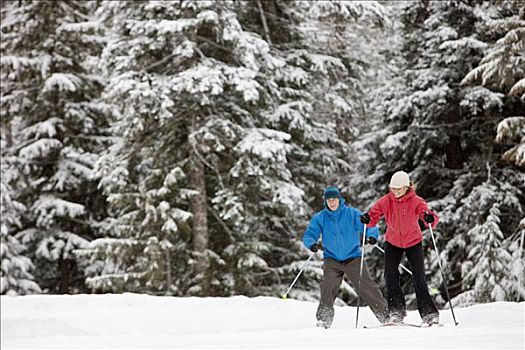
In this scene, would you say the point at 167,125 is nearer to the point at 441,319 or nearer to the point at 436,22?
the point at 436,22

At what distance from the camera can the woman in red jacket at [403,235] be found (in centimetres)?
718

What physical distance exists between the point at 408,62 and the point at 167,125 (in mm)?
6098

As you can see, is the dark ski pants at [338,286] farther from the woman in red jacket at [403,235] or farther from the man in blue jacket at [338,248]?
the woman in red jacket at [403,235]

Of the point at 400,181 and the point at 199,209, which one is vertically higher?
the point at 400,181

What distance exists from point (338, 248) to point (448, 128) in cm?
965

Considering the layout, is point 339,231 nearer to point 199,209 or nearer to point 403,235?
point 403,235

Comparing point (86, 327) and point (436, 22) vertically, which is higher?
point (436, 22)

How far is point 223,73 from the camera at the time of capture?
14.9 metres

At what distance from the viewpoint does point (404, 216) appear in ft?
23.9

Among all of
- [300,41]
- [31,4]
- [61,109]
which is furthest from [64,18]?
[300,41]

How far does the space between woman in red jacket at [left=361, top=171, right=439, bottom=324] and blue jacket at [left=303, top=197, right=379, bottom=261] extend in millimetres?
288

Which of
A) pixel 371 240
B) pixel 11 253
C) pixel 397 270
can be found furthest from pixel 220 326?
pixel 11 253

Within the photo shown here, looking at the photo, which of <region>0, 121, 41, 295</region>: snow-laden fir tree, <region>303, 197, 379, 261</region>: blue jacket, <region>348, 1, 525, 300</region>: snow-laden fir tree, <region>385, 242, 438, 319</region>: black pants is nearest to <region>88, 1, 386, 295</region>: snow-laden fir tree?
<region>348, 1, 525, 300</region>: snow-laden fir tree

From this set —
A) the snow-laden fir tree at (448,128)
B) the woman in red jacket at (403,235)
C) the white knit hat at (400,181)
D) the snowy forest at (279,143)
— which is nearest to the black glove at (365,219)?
the woman in red jacket at (403,235)
